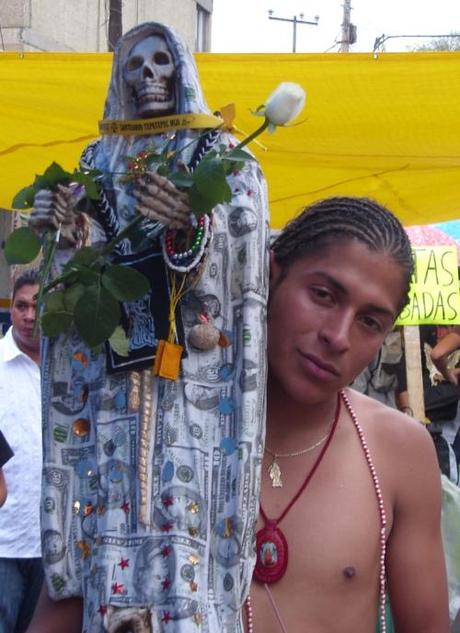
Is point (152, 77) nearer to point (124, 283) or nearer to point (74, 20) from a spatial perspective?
point (124, 283)

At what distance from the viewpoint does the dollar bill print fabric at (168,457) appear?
2232mm

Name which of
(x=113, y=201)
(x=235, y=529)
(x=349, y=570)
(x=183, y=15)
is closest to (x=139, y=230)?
(x=113, y=201)

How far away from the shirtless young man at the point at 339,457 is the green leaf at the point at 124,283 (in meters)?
0.32

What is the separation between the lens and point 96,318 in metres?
2.25

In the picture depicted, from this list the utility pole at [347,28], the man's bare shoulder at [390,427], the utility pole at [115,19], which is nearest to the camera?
the man's bare shoulder at [390,427]

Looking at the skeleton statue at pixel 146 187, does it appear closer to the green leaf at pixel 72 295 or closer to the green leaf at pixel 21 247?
the green leaf at pixel 21 247

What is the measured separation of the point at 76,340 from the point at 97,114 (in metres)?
3.66

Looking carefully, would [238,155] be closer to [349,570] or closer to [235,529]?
[235,529]

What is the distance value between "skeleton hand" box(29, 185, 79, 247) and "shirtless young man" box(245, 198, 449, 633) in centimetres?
45

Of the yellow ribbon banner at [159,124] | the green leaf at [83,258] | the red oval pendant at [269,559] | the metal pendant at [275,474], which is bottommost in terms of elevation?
the red oval pendant at [269,559]

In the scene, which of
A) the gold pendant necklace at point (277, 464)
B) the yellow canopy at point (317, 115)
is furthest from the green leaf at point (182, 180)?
the yellow canopy at point (317, 115)

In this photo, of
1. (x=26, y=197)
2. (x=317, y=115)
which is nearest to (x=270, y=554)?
(x=26, y=197)

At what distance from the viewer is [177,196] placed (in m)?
2.26

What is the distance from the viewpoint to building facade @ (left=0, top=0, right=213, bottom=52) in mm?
14109
